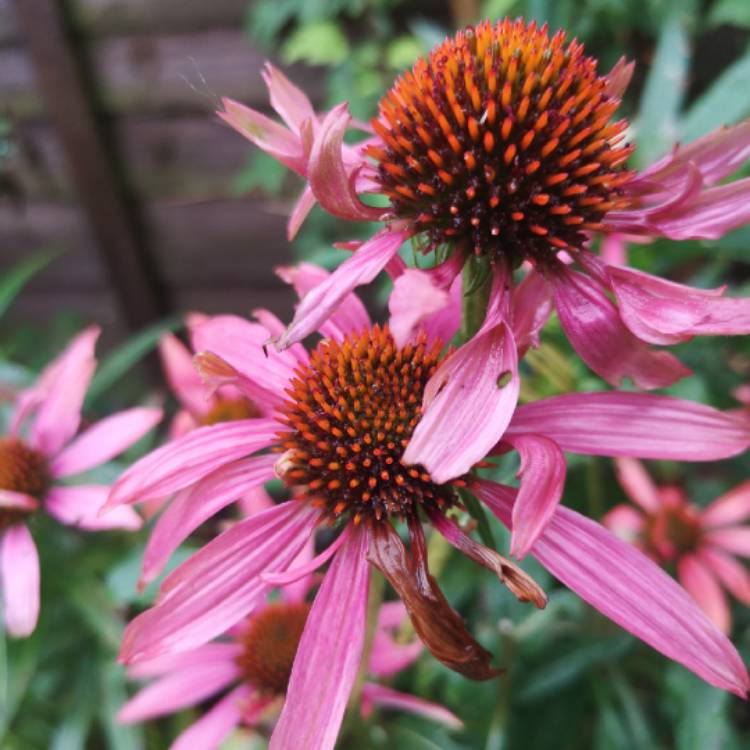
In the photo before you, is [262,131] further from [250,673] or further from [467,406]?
[250,673]

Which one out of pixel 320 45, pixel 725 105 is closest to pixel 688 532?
pixel 725 105

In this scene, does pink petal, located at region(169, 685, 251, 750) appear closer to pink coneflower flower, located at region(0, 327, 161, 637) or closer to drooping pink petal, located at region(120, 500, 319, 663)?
pink coneflower flower, located at region(0, 327, 161, 637)

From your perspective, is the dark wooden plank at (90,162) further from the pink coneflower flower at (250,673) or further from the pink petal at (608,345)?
the pink petal at (608,345)


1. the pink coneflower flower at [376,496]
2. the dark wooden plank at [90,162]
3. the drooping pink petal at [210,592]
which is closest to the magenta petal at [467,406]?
the pink coneflower flower at [376,496]

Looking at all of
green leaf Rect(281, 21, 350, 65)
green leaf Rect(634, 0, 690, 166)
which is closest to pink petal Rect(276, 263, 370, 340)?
green leaf Rect(634, 0, 690, 166)

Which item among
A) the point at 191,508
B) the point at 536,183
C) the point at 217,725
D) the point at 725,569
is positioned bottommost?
the point at 725,569

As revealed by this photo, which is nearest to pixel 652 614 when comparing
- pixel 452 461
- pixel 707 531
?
pixel 452 461
